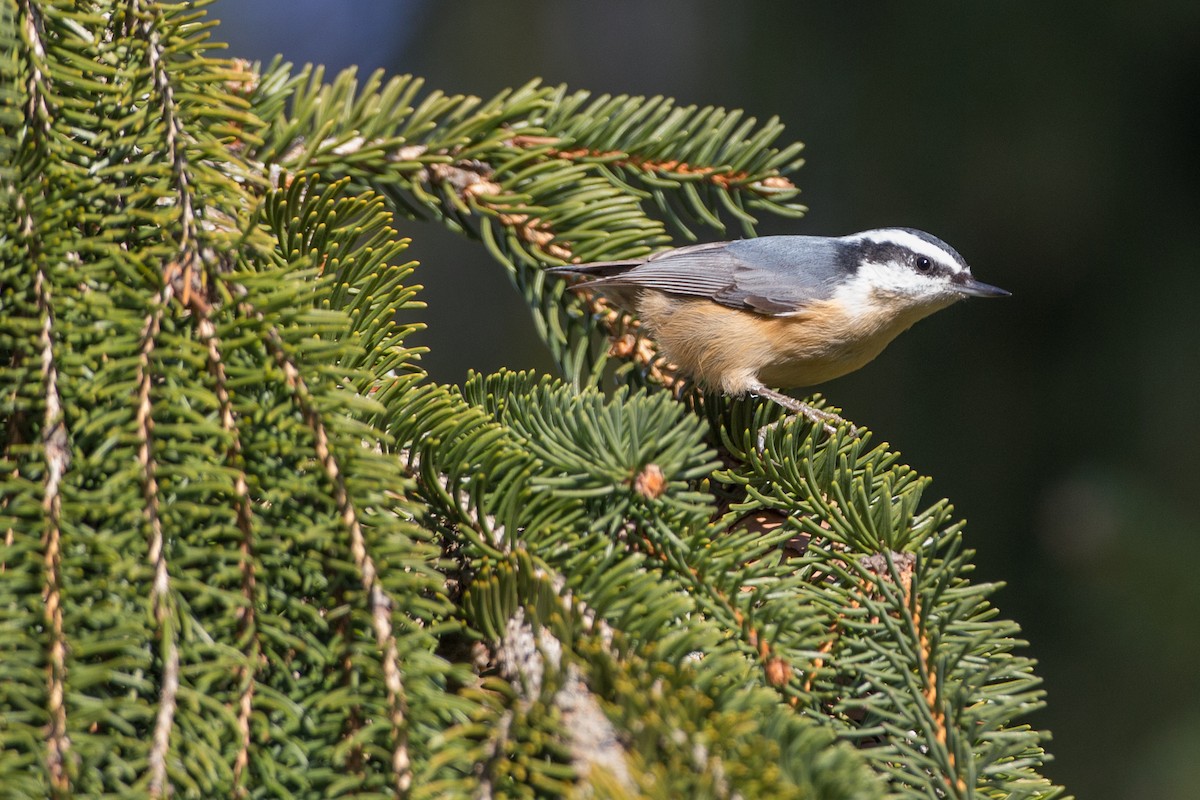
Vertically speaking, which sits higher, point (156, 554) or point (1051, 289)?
point (1051, 289)

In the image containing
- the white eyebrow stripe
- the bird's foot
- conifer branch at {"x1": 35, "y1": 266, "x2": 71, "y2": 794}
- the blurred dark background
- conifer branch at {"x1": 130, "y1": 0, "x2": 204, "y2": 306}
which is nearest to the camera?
conifer branch at {"x1": 35, "y1": 266, "x2": 71, "y2": 794}

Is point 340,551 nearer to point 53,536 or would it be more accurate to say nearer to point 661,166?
point 53,536

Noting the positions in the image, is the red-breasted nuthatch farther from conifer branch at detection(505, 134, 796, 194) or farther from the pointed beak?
conifer branch at detection(505, 134, 796, 194)

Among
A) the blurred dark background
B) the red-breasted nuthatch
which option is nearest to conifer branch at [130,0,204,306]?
the red-breasted nuthatch

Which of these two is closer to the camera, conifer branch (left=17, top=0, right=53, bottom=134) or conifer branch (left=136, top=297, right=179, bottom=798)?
conifer branch (left=136, top=297, right=179, bottom=798)

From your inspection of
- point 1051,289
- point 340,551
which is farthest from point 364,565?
point 1051,289

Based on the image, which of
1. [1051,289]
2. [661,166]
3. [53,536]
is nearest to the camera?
[53,536]

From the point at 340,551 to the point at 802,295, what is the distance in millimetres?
2083

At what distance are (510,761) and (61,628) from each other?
0.45m

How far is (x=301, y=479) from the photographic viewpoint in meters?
1.02

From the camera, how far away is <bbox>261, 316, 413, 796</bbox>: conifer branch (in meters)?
0.94

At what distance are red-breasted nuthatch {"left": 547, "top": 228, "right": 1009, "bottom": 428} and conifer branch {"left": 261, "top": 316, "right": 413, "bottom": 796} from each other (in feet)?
5.26

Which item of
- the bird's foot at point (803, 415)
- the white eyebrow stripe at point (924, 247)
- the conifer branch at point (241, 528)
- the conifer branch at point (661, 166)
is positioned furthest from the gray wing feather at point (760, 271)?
the conifer branch at point (241, 528)

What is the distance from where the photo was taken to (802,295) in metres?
2.85
